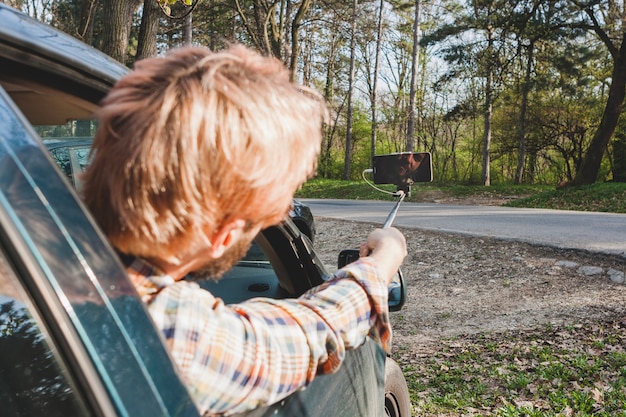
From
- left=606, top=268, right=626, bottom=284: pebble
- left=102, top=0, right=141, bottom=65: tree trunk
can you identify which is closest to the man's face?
left=102, top=0, right=141, bottom=65: tree trunk

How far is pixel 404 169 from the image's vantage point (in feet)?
6.54

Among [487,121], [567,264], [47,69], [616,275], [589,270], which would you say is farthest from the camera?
[487,121]

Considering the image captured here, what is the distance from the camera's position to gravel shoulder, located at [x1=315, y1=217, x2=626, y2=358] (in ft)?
19.1

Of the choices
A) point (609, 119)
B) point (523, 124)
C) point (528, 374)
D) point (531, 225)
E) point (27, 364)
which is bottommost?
point (528, 374)

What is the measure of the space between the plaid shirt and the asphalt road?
730cm

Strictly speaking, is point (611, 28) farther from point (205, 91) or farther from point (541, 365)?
point (205, 91)

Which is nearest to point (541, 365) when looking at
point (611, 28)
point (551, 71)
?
point (611, 28)

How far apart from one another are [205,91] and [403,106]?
101ft

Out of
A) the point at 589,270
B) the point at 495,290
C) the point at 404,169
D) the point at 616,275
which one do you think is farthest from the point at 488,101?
the point at 404,169

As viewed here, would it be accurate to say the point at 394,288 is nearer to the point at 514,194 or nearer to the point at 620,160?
the point at 514,194

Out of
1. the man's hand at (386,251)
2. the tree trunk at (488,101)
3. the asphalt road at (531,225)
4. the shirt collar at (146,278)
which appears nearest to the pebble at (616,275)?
the asphalt road at (531,225)

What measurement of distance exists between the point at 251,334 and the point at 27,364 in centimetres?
36

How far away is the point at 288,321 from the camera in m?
1.11

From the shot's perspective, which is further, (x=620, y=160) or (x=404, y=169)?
(x=620, y=160)
